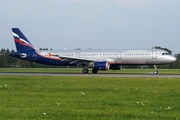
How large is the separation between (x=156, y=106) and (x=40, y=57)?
40353 millimetres

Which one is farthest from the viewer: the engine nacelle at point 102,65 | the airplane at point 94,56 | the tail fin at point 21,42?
the tail fin at point 21,42

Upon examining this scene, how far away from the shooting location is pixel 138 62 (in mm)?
45125

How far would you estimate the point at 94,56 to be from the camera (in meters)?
Result: 47.9

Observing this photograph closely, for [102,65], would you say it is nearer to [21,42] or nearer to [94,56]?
[94,56]

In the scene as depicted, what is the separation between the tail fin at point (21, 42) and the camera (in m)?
52.7

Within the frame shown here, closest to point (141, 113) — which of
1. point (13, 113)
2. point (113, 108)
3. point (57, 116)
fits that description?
point (113, 108)

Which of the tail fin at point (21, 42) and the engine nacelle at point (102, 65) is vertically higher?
the tail fin at point (21, 42)

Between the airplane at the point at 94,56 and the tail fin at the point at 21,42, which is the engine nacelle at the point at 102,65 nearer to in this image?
the airplane at the point at 94,56

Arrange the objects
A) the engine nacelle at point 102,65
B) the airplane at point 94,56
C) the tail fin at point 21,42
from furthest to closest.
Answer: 1. the tail fin at point 21,42
2. the airplane at point 94,56
3. the engine nacelle at point 102,65

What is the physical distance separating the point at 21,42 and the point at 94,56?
1182 centimetres

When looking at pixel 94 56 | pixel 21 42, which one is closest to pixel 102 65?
pixel 94 56

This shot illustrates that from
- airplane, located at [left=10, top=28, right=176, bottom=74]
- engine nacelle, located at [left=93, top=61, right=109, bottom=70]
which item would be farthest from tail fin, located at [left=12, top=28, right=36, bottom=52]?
engine nacelle, located at [left=93, top=61, right=109, bottom=70]

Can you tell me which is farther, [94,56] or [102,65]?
[94,56]

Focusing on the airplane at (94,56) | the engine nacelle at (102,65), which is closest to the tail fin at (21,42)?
the airplane at (94,56)
